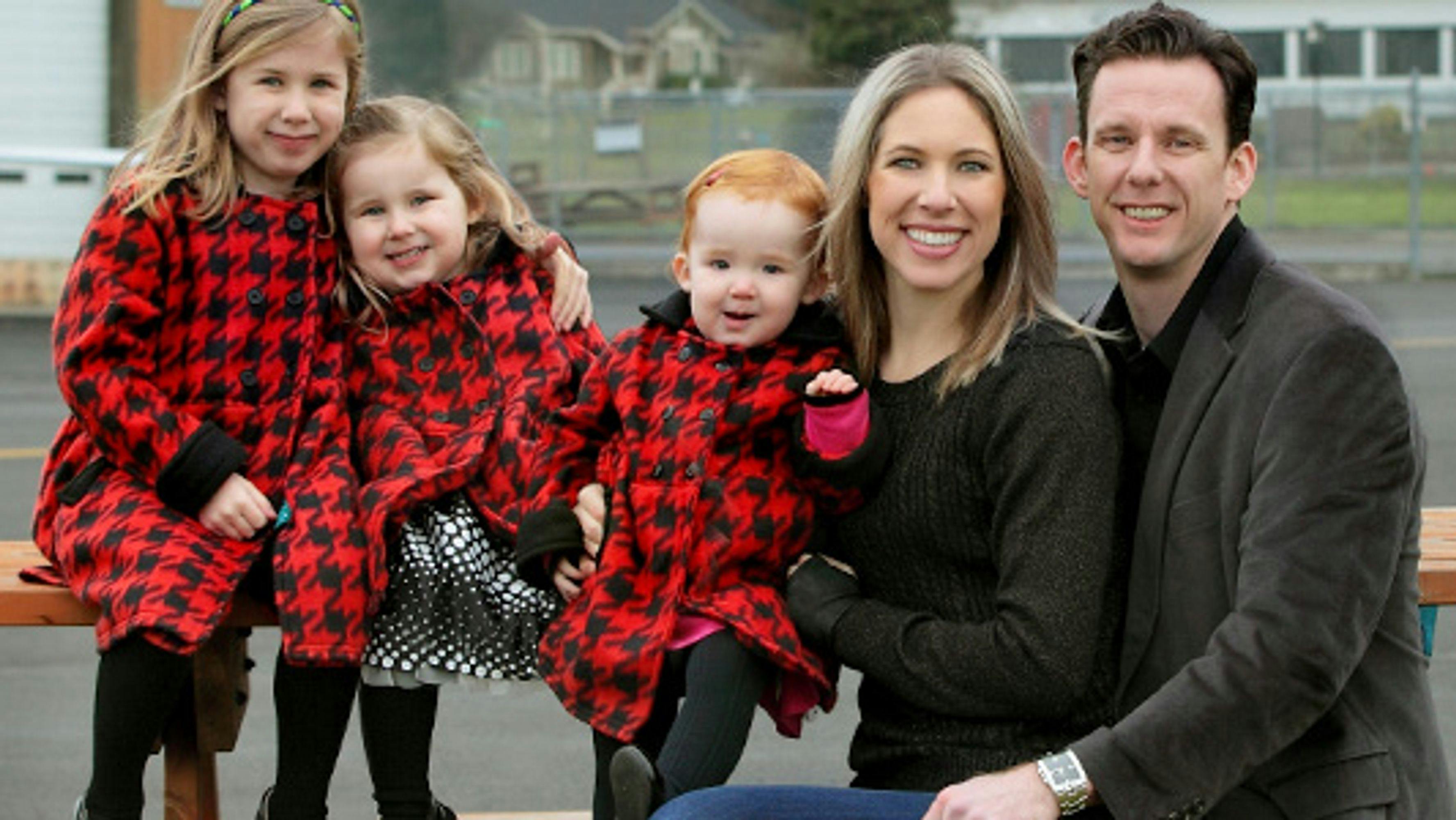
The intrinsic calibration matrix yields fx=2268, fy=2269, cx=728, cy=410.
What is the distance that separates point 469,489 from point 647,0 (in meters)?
52.3

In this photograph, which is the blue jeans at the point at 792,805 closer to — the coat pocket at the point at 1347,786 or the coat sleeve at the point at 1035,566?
the coat sleeve at the point at 1035,566

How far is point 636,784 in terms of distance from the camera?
336 cm

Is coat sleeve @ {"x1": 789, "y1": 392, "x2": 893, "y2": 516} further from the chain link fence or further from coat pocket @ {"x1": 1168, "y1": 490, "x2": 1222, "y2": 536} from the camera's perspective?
the chain link fence

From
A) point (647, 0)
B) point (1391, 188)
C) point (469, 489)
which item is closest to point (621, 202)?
point (1391, 188)

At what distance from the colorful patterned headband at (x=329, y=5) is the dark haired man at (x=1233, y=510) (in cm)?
138

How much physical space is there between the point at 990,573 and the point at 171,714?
150cm

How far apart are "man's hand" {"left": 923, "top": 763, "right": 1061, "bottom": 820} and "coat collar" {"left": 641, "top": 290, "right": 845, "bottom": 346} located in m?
0.88

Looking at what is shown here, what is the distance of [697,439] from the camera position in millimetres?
3594

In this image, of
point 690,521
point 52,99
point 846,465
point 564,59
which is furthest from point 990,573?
point 564,59

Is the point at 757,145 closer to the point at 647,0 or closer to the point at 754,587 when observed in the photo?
the point at 754,587

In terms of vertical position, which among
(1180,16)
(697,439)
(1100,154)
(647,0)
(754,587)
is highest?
(647,0)

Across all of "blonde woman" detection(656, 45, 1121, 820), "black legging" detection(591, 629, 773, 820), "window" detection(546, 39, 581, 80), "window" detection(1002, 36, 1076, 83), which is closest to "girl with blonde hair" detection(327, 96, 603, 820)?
"black legging" detection(591, 629, 773, 820)

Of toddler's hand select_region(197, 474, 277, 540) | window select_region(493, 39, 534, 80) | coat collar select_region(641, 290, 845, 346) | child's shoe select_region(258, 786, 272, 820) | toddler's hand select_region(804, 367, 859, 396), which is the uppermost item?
window select_region(493, 39, 534, 80)

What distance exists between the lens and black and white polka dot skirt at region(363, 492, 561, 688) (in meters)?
3.82
